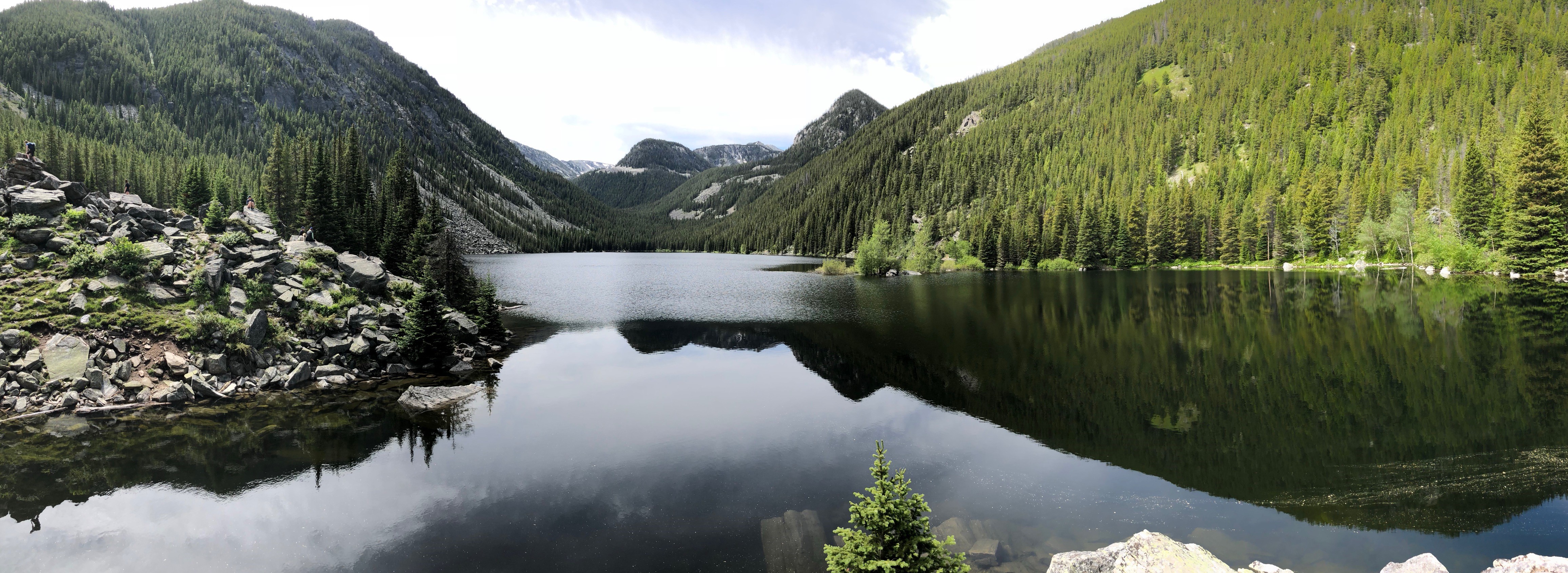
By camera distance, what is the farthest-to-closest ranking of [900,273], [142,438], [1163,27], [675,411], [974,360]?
1. [1163,27]
2. [900,273]
3. [974,360]
4. [675,411]
5. [142,438]

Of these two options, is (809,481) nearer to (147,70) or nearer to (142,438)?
(142,438)

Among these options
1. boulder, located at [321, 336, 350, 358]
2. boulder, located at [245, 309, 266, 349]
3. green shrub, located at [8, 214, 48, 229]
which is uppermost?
green shrub, located at [8, 214, 48, 229]

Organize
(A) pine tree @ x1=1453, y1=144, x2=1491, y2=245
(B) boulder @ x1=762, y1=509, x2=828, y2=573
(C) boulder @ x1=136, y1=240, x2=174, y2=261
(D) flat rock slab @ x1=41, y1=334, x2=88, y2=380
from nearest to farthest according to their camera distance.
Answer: (B) boulder @ x1=762, y1=509, x2=828, y2=573
(D) flat rock slab @ x1=41, y1=334, x2=88, y2=380
(C) boulder @ x1=136, y1=240, x2=174, y2=261
(A) pine tree @ x1=1453, y1=144, x2=1491, y2=245

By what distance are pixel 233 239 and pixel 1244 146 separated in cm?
17688

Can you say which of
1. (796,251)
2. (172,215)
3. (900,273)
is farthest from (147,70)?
(900,273)

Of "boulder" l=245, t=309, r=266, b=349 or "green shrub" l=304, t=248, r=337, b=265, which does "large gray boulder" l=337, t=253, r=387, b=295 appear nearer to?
"green shrub" l=304, t=248, r=337, b=265

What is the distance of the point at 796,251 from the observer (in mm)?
177375

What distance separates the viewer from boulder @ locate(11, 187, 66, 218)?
82.9 ft

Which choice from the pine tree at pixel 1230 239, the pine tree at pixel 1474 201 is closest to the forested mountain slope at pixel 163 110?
the pine tree at pixel 1474 201

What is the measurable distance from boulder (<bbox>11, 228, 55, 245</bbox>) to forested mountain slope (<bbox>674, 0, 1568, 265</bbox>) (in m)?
113

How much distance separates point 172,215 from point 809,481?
36899 millimetres

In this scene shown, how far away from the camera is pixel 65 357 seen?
2067cm

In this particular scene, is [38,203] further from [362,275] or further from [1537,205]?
[1537,205]

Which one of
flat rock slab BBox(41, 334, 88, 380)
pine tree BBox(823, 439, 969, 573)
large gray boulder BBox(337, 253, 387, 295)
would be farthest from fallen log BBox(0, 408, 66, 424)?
pine tree BBox(823, 439, 969, 573)
